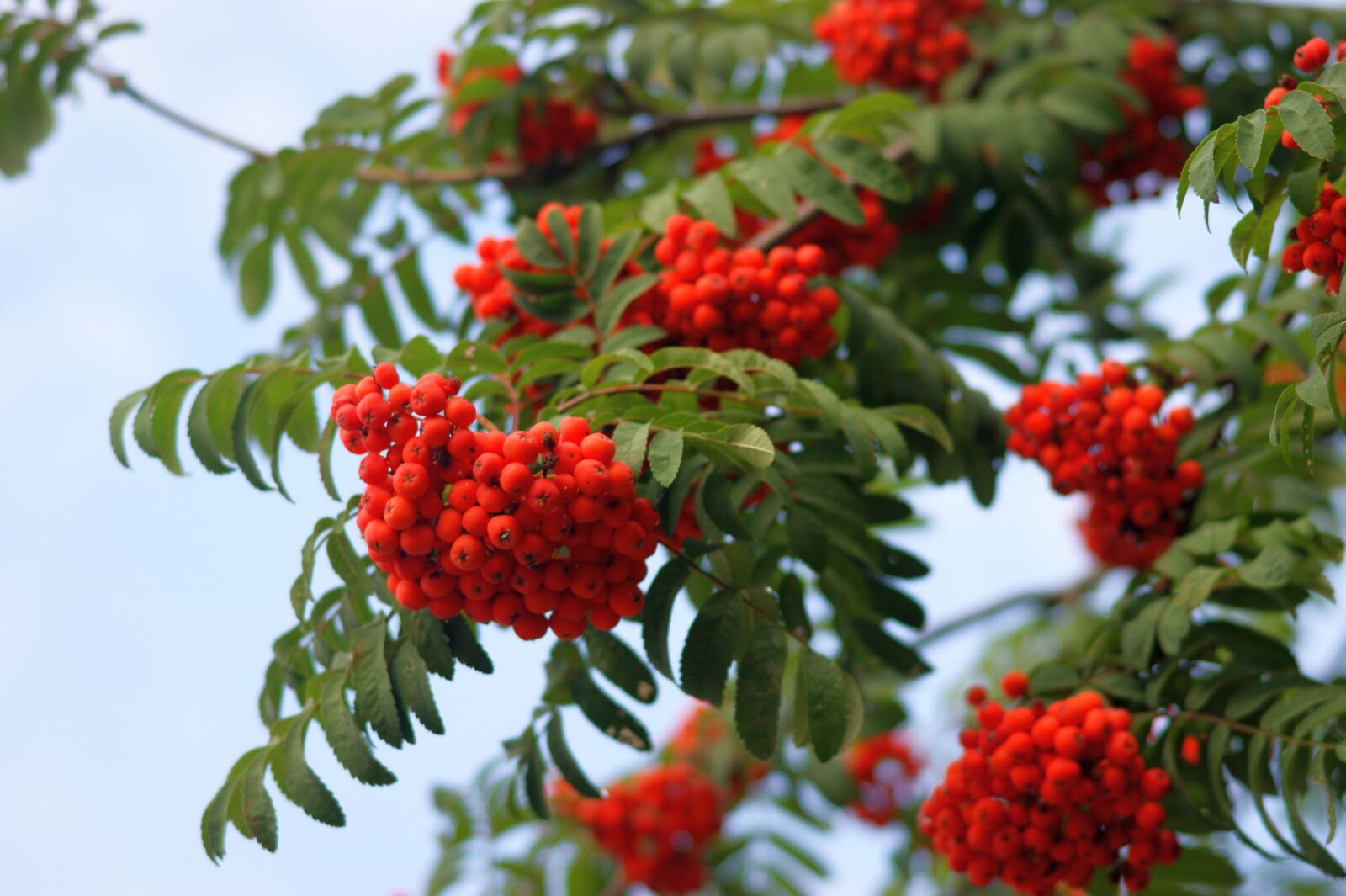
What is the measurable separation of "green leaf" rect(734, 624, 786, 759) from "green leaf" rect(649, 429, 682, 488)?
1.62 ft

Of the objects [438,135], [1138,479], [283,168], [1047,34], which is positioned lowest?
[1138,479]

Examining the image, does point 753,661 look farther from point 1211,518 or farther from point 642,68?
point 642,68

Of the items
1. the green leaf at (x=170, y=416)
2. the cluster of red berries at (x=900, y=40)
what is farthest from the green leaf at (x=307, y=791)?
the cluster of red berries at (x=900, y=40)

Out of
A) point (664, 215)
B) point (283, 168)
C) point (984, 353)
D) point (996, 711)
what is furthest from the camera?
point (984, 353)

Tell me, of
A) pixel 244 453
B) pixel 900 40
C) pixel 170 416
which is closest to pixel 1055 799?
pixel 244 453

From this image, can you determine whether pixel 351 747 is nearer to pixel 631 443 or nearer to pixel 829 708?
pixel 631 443

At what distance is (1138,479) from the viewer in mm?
2975

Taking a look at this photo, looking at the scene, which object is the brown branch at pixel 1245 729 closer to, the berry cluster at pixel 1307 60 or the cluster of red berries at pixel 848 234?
the berry cluster at pixel 1307 60

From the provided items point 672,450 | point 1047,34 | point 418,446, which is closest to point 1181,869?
point 672,450

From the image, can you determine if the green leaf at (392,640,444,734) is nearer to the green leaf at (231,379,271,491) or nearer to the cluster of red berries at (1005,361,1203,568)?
the green leaf at (231,379,271,491)

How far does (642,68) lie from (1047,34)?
1291 millimetres

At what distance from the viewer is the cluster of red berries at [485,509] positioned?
199cm

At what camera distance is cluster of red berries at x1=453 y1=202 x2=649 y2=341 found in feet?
9.47

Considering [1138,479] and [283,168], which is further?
[283,168]
